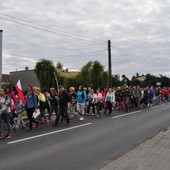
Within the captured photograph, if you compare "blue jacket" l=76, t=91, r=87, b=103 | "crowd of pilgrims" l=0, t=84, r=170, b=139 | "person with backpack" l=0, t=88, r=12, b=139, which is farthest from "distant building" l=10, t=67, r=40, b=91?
"person with backpack" l=0, t=88, r=12, b=139

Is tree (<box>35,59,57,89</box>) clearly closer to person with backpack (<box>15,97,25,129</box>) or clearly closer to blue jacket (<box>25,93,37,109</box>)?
person with backpack (<box>15,97,25,129</box>)

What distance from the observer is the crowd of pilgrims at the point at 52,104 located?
14914 millimetres

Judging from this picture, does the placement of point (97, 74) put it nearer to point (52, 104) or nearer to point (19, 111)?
point (52, 104)

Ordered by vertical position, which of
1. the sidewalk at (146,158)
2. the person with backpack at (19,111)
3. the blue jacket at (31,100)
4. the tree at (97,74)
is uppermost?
the tree at (97,74)

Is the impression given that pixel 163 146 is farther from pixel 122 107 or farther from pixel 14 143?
pixel 122 107

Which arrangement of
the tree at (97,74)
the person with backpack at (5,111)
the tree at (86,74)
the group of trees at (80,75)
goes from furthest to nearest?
the tree at (86,74), the group of trees at (80,75), the tree at (97,74), the person with backpack at (5,111)

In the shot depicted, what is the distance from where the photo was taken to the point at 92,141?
42.4ft

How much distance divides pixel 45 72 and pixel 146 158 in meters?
57.3

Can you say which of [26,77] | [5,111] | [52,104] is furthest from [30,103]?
[26,77]

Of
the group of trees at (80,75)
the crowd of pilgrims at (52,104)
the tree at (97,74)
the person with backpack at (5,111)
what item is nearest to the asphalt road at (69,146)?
the person with backpack at (5,111)

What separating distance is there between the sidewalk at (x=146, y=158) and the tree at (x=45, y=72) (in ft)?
180

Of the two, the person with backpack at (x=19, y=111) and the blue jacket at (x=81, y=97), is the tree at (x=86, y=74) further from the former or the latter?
the person with backpack at (x=19, y=111)

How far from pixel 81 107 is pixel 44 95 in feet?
10.9

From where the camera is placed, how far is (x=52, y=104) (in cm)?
2027
